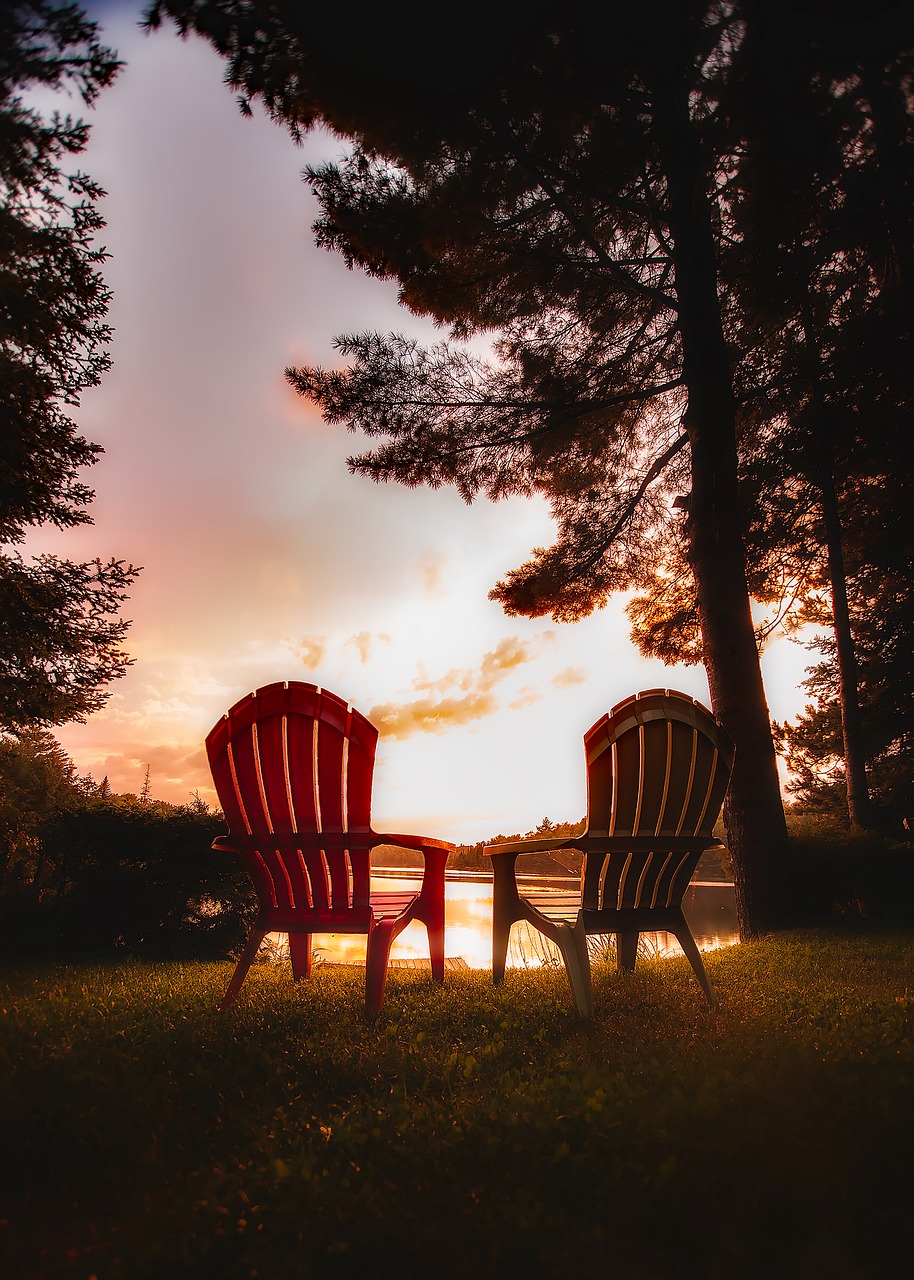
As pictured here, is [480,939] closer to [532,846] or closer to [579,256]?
[532,846]

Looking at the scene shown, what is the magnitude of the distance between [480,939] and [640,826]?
3385 millimetres

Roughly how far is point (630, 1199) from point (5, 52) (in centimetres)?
327

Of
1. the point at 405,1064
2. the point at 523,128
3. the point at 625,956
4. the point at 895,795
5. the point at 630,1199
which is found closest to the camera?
the point at 630,1199

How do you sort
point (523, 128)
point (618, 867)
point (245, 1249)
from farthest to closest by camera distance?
point (523, 128) → point (618, 867) → point (245, 1249)

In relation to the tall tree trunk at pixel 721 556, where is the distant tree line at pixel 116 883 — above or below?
below

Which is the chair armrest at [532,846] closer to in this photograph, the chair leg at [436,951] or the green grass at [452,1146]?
the chair leg at [436,951]

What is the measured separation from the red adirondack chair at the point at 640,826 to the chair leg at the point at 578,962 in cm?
2

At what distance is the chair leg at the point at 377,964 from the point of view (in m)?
2.69

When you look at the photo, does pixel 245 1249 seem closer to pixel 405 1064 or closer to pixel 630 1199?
pixel 630 1199

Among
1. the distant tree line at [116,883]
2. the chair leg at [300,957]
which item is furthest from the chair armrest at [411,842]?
the distant tree line at [116,883]

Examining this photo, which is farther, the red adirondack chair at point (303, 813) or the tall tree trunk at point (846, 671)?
the tall tree trunk at point (846, 671)

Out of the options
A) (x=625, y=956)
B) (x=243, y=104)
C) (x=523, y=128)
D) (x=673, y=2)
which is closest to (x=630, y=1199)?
(x=625, y=956)

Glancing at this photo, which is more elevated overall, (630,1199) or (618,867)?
(618,867)

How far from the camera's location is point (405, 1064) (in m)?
2.06
